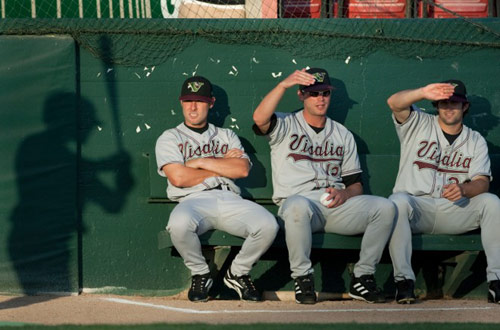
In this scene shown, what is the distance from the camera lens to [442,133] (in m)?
6.76

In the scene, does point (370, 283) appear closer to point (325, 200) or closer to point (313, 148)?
point (325, 200)

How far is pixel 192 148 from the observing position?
6.62 m

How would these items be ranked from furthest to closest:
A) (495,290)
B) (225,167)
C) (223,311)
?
(225,167) → (495,290) → (223,311)

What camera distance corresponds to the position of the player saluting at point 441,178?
630 cm

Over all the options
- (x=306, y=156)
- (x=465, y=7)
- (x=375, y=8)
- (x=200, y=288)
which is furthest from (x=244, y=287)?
(x=465, y=7)

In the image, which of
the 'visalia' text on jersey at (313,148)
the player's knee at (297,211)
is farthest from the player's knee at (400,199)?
the player's knee at (297,211)

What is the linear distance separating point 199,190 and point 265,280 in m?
0.92

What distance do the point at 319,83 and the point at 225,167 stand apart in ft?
2.84

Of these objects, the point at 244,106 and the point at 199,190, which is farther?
the point at 244,106

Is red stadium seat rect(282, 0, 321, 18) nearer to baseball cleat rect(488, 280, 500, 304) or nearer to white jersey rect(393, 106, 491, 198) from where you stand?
white jersey rect(393, 106, 491, 198)

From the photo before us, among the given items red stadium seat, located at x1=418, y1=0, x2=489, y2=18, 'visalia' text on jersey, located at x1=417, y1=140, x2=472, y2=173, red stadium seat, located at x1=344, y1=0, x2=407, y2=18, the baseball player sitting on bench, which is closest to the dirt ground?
the baseball player sitting on bench

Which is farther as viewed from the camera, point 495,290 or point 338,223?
point 338,223

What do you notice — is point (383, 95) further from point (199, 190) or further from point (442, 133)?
point (199, 190)

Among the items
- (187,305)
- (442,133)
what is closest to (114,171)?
(187,305)
